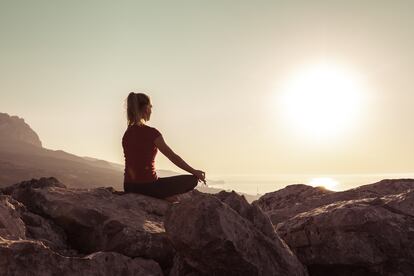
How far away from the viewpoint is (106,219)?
8570 mm

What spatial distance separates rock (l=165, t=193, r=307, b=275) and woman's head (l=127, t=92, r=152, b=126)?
3987 millimetres

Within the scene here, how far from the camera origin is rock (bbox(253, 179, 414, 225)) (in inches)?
449

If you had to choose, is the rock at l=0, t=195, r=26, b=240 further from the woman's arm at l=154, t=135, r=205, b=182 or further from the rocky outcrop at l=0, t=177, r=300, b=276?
the woman's arm at l=154, t=135, r=205, b=182

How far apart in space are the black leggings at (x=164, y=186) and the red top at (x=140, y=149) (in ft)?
1.04

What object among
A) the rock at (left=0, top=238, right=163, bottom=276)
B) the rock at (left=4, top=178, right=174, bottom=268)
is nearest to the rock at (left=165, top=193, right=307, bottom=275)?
the rock at (left=0, top=238, right=163, bottom=276)

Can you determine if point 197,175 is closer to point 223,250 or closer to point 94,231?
point 94,231

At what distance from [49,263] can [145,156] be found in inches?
190

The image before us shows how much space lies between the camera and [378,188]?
12.3 meters

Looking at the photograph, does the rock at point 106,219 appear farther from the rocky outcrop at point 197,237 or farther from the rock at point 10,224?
the rock at point 10,224

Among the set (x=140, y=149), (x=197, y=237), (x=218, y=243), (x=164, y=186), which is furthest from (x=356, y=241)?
(x=140, y=149)

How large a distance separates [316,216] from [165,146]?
419cm

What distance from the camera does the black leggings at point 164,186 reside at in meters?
10.5

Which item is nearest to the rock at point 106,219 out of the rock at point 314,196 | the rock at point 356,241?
the rock at point 356,241

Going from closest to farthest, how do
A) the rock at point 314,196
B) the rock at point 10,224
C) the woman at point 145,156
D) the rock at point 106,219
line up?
1. the rock at point 10,224
2. the rock at point 106,219
3. the woman at point 145,156
4. the rock at point 314,196
